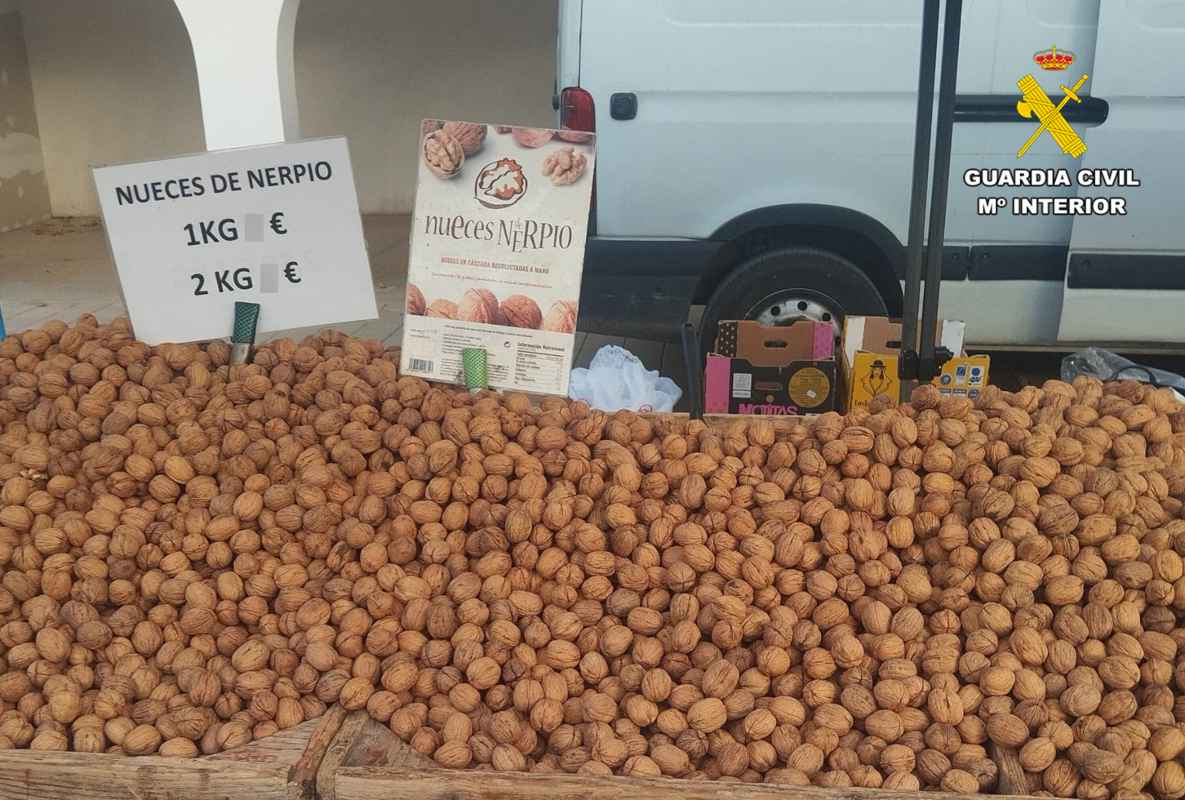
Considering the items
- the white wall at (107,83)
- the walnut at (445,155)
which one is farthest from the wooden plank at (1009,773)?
the white wall at (107,83)

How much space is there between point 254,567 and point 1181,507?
1.92m

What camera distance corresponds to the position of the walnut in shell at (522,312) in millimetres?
2451

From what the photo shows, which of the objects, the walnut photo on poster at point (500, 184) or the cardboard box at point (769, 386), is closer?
the walnut photo on poster at point (500, 184)

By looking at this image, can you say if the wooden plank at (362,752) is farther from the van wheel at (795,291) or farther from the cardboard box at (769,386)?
the van wheel at (795,291)

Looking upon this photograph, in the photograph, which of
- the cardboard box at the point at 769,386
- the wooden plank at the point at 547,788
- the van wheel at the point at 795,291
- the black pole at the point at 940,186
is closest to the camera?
the wooden plank at the point at 547,788

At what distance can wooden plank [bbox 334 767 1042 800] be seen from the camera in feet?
5.16

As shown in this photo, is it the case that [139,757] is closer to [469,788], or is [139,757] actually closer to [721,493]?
[469,788]

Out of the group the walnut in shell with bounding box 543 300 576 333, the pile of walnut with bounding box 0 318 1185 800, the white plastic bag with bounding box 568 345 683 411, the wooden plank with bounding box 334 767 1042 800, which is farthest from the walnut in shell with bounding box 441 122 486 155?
the wooden plank with bounding box 334 767 1042 800

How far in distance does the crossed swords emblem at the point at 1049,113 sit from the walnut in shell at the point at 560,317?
2652 mm

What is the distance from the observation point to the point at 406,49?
Result: 33.9 ft

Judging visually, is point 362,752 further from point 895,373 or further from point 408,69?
point 408,69

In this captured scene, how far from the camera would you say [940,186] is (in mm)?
2486

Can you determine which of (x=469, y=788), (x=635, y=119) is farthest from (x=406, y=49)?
(x=469, y=788)

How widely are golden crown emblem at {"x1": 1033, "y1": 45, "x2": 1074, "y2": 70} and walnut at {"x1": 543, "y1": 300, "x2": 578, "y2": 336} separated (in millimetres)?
2723
